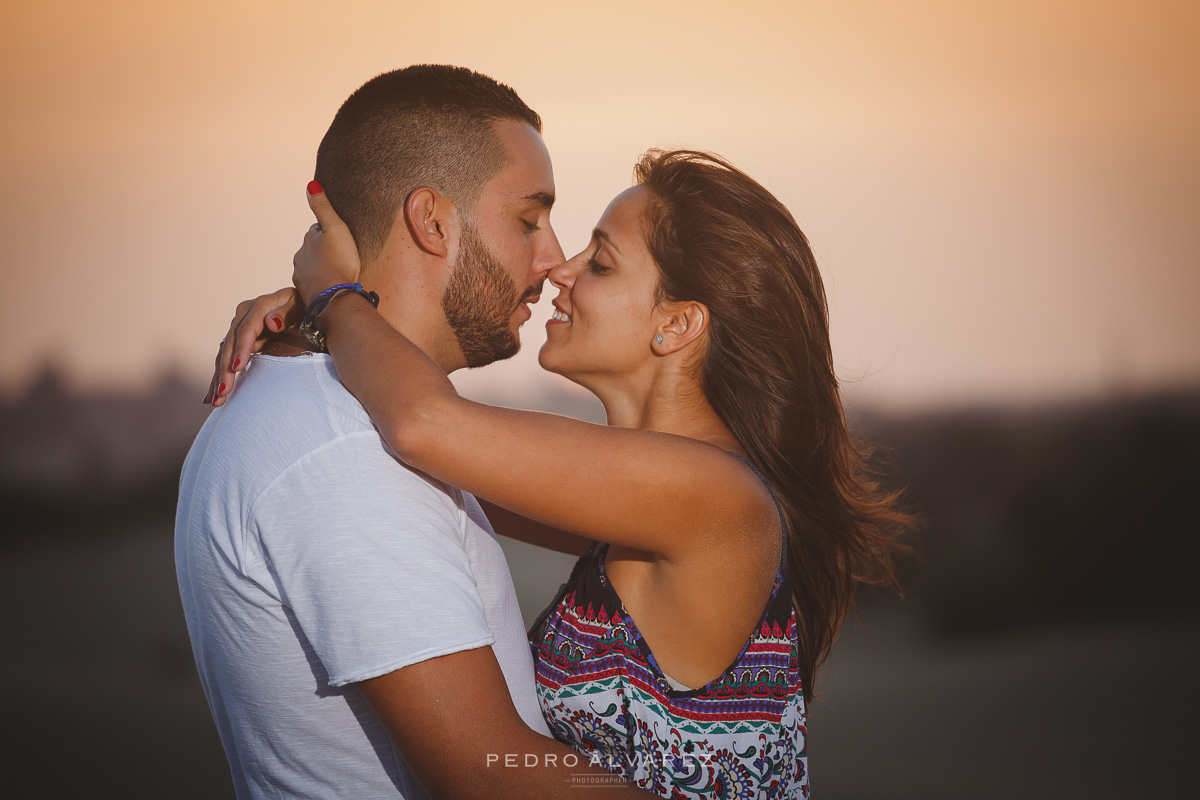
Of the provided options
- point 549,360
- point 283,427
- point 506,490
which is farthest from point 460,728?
point 549,360

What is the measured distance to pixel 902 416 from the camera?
770cm

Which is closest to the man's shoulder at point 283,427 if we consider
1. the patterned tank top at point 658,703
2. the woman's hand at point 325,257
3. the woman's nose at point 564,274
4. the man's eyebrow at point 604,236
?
the woman's hand at point 325,257

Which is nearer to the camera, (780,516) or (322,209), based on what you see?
(780,516)

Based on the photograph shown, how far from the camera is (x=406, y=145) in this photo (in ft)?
6.30

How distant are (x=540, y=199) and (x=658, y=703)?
123 cm

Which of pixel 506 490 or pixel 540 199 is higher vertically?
pixel 540 199

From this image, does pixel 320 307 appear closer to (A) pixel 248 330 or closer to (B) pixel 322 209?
(A) pixel 248 330

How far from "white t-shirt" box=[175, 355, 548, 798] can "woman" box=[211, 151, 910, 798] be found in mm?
89

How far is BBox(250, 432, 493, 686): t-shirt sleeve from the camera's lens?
1.15 meters

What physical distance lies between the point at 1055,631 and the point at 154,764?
9.70m

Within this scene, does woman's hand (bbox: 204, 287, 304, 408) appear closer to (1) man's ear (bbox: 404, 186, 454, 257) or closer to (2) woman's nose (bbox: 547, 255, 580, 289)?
(1) man's ear (bbox: 404, 186, 454, 257)

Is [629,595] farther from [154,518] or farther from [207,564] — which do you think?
[154,518]

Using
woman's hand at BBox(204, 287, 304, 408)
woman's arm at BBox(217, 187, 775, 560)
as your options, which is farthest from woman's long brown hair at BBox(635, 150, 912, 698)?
woman's hand at BBox(204, 287, 304, 408)

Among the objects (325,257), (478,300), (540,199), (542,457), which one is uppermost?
(540,199)
